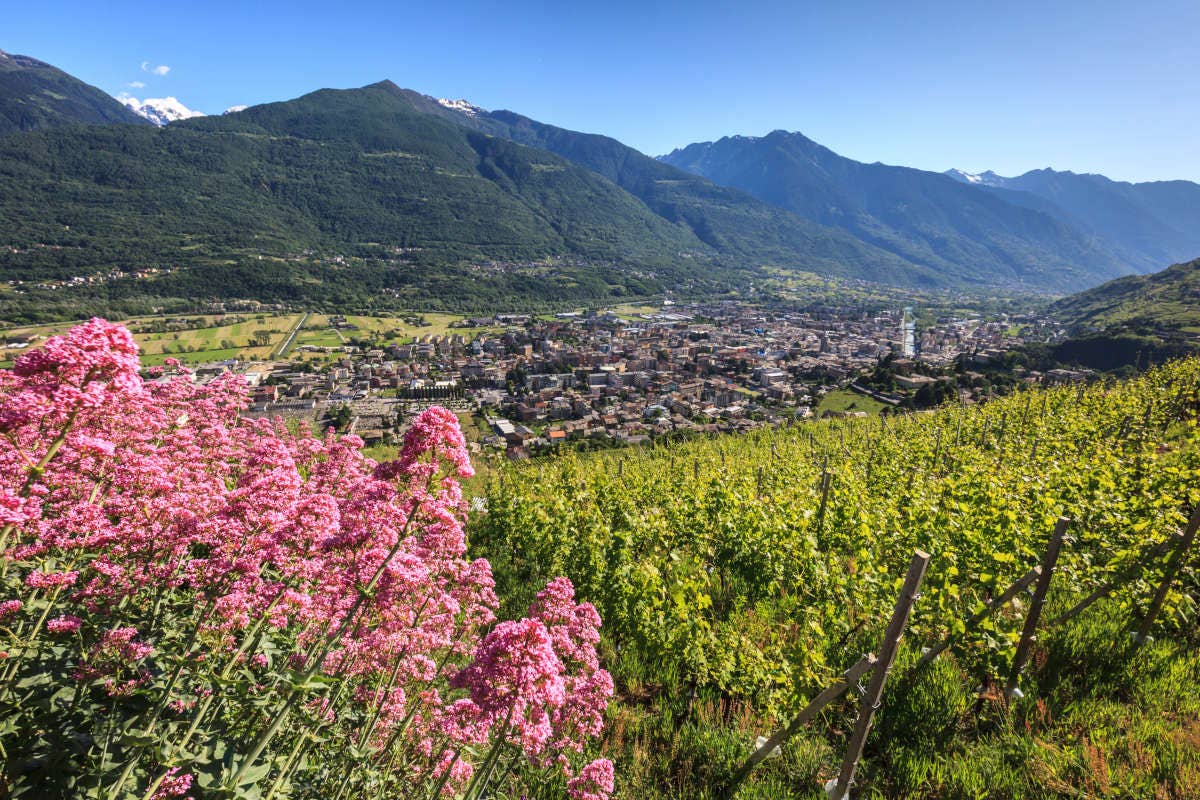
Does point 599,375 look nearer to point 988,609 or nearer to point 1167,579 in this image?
point 1167,579

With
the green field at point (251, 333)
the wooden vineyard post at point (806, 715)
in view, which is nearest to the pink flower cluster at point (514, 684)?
the wooden vineyard post at point (806, 715)

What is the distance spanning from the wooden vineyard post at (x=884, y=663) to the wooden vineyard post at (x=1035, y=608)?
91.1 inches

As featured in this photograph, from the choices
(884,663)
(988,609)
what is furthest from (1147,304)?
(884,663)

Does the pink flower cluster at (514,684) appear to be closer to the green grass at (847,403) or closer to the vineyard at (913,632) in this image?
the vineyard at (913,632)

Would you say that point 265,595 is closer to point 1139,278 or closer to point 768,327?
point 768,327

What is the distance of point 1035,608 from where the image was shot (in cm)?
514

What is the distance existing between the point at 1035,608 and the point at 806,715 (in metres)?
2.92

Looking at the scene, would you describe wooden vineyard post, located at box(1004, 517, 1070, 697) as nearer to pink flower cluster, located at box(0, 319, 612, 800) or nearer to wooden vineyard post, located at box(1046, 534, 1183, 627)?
wooden vineyard post, located at box(1046, 534, 1183, 627)

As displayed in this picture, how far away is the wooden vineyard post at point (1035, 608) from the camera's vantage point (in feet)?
16.3

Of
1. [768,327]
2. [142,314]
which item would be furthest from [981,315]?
[142,314]

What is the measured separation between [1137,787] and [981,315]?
679 feet

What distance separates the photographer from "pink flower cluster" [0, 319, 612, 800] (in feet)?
9.44

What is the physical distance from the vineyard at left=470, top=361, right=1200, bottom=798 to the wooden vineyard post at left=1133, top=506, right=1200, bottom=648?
9 centimetres

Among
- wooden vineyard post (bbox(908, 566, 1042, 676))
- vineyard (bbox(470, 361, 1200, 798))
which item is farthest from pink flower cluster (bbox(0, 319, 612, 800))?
wooden vineyard post (bbox(908, 566, 1042, 676))
